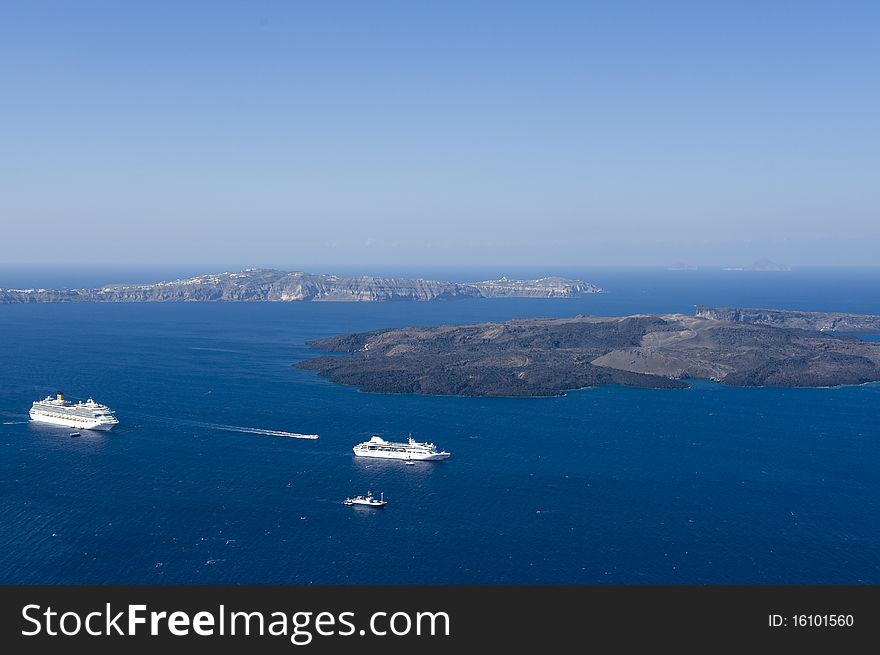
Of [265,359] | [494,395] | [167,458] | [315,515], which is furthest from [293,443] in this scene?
[265,359]

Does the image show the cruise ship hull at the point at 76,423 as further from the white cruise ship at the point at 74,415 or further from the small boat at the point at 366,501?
the small boat at the point at 366,501

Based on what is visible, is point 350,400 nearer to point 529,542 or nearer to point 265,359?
point 265,359

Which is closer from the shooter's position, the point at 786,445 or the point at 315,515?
the point at 315,515

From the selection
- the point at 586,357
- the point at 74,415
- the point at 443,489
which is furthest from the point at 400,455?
the point at 586,357

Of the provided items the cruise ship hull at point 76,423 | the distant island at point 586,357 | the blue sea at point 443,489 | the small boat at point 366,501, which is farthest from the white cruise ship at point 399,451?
the distant island at point 586,357

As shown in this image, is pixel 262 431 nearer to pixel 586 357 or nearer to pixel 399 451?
pixel 399 451

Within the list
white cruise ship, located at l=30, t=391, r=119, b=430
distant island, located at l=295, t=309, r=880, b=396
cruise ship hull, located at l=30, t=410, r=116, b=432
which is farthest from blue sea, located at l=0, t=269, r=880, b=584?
distant island, located at l=295, t=309, r=880, b=396
